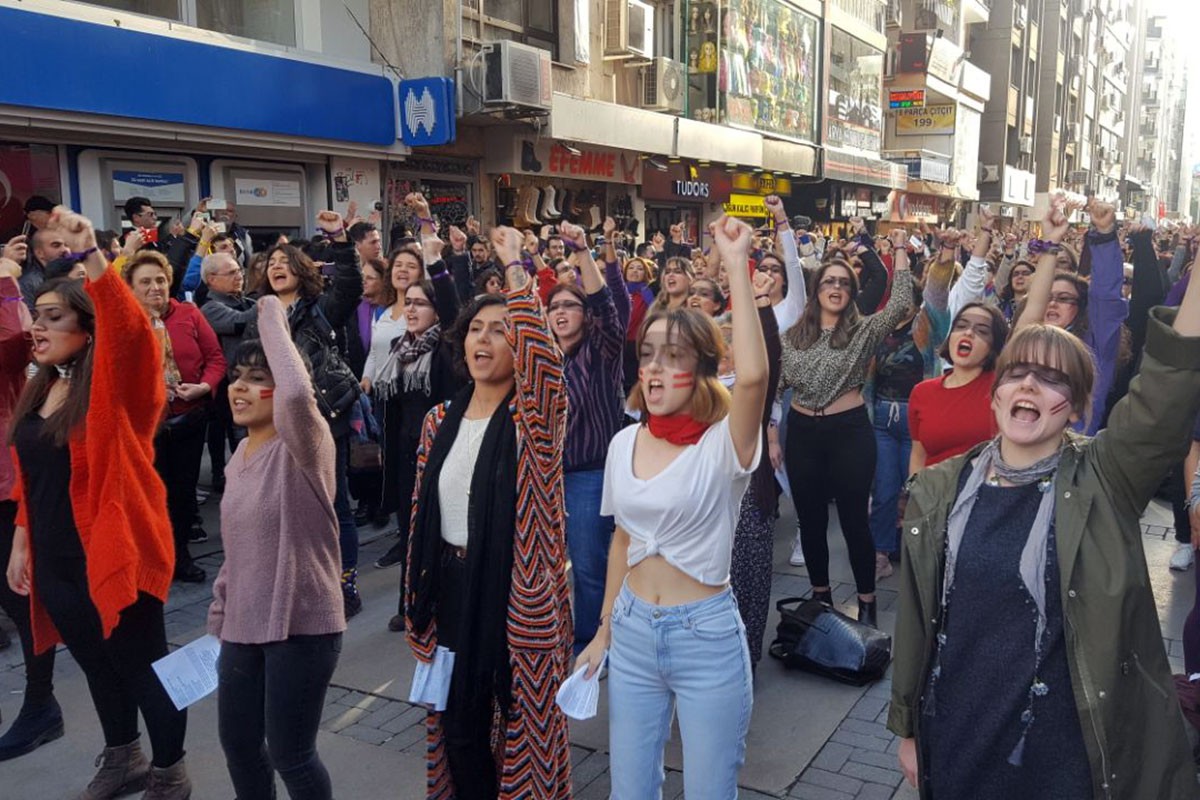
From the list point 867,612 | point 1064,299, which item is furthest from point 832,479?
point 1064,299

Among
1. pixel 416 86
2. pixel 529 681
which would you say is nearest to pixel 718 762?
pixel 529 681

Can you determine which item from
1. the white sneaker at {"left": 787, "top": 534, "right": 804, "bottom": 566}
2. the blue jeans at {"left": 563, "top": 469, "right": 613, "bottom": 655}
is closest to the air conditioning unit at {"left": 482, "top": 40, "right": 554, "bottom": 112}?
the white sneaker at {"left": 787, "top": 534, "right": 804, "bottom": 566}

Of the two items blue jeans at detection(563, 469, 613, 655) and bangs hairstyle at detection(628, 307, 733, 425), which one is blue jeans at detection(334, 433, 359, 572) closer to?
blue jeans at detection(563, 469, 613, 655)

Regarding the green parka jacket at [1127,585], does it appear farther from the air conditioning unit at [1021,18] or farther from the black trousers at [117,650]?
the air conditioning unit at [1021,18]

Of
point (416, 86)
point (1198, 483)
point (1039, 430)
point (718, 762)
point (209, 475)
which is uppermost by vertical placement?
point (416, 86)

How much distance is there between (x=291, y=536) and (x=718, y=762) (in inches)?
57.9

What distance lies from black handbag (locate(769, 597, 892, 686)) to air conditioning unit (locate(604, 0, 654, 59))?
46.1 feet

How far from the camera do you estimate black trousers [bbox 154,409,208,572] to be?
19.9ft

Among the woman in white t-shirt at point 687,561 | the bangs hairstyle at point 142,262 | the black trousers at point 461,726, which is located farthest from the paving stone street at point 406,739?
the bangs hairstyle at point 142,262

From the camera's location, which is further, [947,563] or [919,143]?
[919,143]

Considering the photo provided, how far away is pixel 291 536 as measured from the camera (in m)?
3.07

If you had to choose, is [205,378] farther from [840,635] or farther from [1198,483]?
[1198,483]

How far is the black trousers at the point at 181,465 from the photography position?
6070 mm

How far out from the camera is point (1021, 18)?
4594 centimetres
